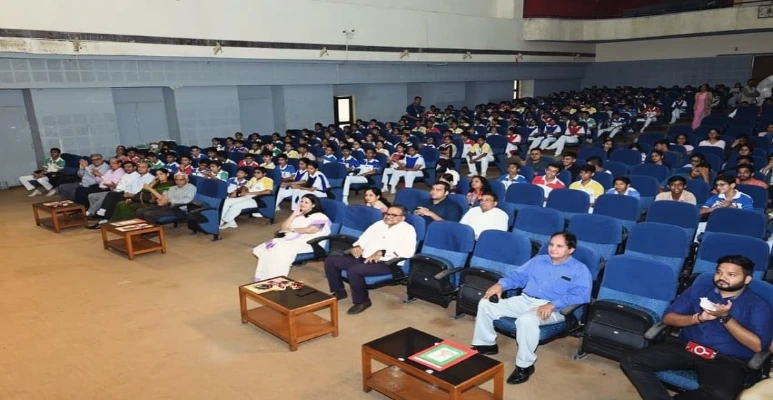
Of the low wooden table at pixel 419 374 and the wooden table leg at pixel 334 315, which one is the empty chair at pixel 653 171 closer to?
the wooden table leg at pixel 334 315

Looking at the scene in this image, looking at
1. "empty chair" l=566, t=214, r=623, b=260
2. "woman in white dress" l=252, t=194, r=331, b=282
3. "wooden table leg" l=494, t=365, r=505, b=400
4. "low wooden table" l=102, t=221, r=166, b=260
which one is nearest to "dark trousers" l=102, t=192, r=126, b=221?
"low wooden table" l=102, t=221, r=166, b=260

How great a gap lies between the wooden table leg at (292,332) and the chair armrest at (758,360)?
10.4 ft

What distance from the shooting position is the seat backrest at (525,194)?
677cm

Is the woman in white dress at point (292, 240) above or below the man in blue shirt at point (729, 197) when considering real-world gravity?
below

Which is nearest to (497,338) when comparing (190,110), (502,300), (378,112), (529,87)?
(502,300)

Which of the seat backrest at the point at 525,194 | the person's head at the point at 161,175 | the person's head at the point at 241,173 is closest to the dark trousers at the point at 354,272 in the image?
the seat backrest at the point at 525,194

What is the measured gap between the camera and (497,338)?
472cm

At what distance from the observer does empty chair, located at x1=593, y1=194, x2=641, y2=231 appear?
607 centimetres

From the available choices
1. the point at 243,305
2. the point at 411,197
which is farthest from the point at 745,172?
the point at 243,305

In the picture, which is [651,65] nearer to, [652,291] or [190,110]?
[190,110]

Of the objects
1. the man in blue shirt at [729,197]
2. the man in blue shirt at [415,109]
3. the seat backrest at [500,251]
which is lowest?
the seat backrest at [500,251]

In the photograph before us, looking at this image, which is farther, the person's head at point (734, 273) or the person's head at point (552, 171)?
the person's head at point (552, 171)

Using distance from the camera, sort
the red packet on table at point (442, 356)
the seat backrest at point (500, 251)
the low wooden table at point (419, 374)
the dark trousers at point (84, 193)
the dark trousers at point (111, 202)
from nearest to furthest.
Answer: the low wooden table at point (419, 374) → the red packet on table at point (442, 356) → the seat backrest at point (500, 251) → the dark trousers at point (111, 202) → the dark trousers at point (84, 193)

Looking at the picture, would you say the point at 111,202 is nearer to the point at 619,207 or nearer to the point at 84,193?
the point at 84,193
